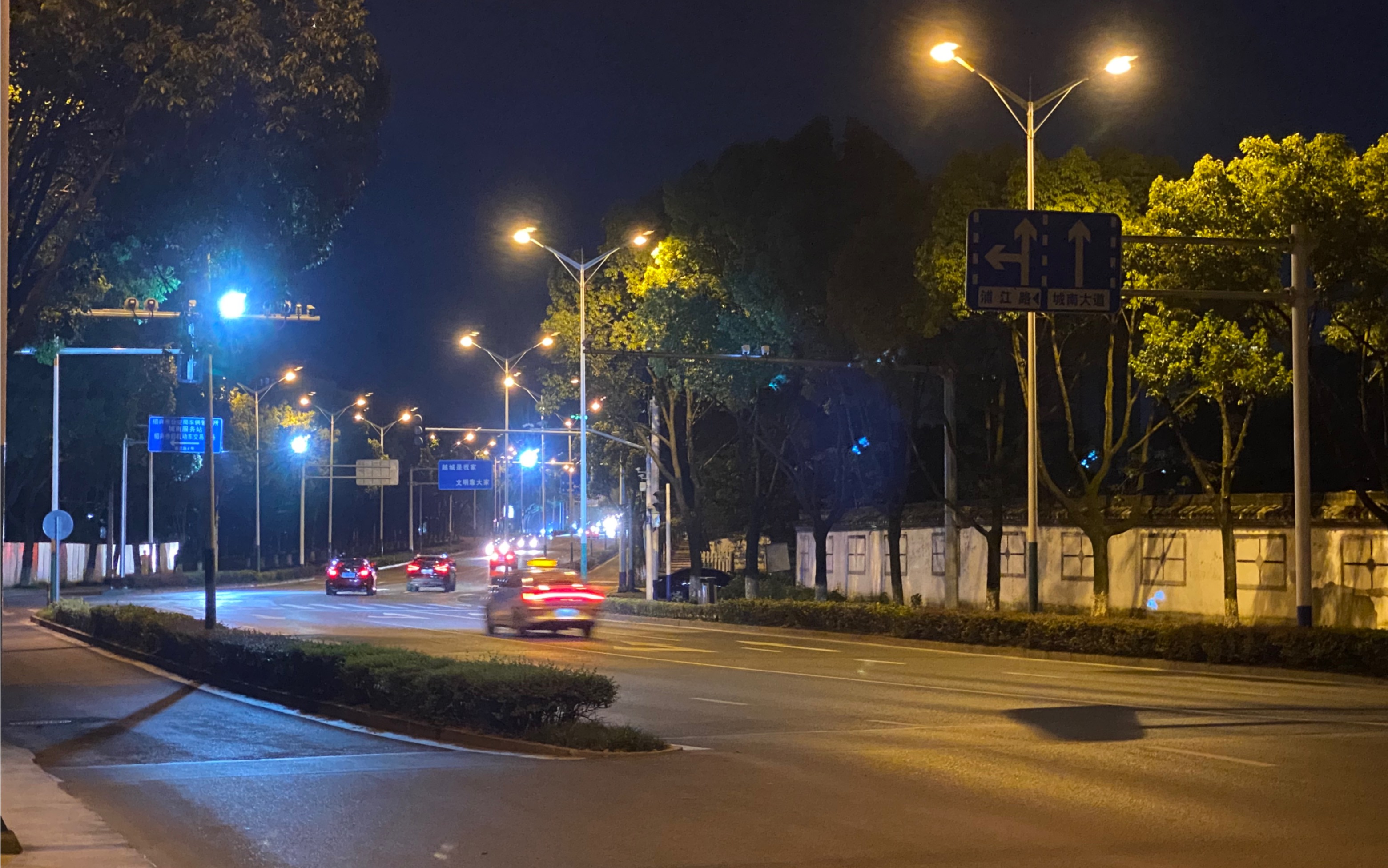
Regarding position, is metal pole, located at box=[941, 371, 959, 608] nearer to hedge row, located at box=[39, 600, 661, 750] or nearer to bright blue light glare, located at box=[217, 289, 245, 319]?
bright blue light glare, located at box=[217, 289, 245, 319]

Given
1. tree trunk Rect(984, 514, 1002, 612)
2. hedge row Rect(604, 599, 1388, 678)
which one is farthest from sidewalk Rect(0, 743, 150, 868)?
tree trunk Rect(984, 514, 1002, 612)

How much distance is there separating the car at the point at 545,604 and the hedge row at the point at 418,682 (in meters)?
8.95

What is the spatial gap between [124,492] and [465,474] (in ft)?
63.1

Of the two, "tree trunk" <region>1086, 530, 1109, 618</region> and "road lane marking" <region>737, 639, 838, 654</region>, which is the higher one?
"tree trunk" <region>1086, 530, 1109, 618</region>

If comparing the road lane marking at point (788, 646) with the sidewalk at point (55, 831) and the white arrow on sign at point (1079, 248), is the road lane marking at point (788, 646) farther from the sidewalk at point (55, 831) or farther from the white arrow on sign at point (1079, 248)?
the sidewalk at point (55, 831)

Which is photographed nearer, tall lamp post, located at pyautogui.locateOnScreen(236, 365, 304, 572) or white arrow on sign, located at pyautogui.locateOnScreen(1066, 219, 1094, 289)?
white arrow on sign, located at pyautogui.locateOnScreen(1066, 219, 1094, 289)

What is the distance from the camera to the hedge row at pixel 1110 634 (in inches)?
938

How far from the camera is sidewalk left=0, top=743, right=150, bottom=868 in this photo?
9555mm

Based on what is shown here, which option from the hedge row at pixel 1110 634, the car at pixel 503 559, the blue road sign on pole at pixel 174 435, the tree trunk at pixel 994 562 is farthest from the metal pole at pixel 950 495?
the blue road sign on pole at pixel 174 435

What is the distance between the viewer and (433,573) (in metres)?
68.7

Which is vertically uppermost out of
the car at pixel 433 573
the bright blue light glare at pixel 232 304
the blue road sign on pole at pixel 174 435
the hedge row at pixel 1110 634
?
the bright blue light glare at pixel 232 304

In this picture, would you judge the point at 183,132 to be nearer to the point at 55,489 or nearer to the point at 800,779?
the point at 800,779

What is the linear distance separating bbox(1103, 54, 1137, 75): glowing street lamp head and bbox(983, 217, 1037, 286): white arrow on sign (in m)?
5.53

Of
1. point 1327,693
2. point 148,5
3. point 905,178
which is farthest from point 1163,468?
point 148,5
